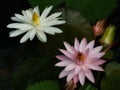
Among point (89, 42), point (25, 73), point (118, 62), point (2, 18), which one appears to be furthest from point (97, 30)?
point (2, 18)

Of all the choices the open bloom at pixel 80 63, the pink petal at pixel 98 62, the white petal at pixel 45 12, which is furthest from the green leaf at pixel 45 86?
the white petal at pixel 45 12

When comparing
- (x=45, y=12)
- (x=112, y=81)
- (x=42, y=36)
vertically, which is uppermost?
(x=45, y=12)

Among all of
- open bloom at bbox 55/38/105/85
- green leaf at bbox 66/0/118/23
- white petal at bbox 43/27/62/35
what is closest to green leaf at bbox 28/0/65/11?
green leaf at bbox 66/0/118/23

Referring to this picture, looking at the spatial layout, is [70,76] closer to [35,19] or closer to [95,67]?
[95,67]

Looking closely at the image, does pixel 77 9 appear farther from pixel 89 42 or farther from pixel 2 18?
pixel 2 18

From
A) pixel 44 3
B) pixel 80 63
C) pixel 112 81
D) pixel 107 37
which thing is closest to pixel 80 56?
pixel 80 63

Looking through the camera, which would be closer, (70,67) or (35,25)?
(70,67)

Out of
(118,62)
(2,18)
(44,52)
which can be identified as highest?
(2,18)
